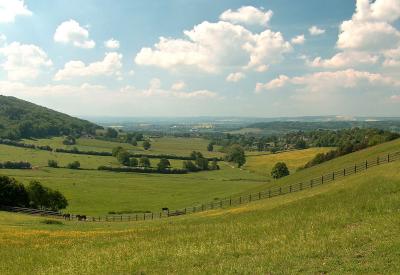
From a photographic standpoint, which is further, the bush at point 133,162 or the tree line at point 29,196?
the bush at point 133,162

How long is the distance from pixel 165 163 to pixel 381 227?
152138 mm

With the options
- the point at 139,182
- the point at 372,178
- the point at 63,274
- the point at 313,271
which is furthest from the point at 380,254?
the point at 139,182

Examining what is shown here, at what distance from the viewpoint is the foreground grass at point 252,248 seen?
640 inches

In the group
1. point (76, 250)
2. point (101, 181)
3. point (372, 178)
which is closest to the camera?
point (76, 250)

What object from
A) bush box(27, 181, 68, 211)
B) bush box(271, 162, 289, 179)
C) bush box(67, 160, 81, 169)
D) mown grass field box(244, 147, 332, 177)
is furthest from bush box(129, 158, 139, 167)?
bush box(27, 181, 68, 211)

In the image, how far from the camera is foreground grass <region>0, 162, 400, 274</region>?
16.3 metres

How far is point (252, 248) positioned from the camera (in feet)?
64.5

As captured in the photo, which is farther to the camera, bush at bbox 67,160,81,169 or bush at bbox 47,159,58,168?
bush at bbox 47,159,58,168

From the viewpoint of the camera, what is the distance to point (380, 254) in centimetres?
1605

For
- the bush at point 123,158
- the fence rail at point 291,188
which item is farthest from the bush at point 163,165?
the fence rail at point 291,188

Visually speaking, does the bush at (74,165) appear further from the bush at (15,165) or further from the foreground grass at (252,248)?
the foreground grass at (252,248)

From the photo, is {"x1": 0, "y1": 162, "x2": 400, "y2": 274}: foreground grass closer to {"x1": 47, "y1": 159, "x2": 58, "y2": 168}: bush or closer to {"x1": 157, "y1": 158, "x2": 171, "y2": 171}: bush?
{"x1": 47, "y1": 159, "x2": 58, "y2": 168}: bush

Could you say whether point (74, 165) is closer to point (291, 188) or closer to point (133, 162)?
point (133, 162)

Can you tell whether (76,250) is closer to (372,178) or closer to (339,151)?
(372,178)
